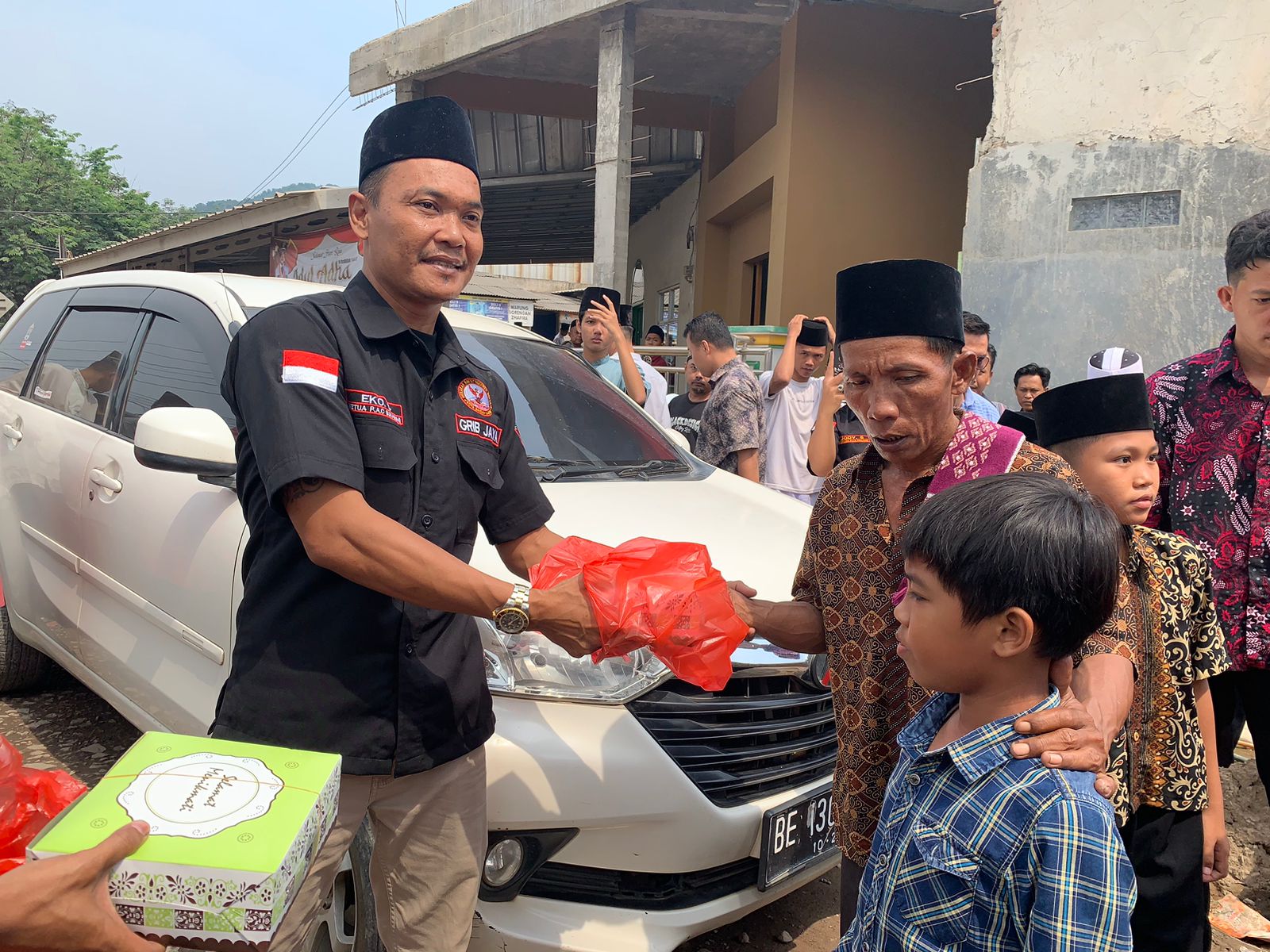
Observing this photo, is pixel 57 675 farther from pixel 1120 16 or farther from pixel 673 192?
pixel 673 192

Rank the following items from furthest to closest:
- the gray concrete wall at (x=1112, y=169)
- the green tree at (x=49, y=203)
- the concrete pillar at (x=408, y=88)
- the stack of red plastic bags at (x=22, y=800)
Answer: the green tree at (x=49, y=203) → the concrete pillar at (x=408, y=88) → the gray concrete wall at (x=1112, y=169) → the stack of red plastic bags at (x=22, y=800)

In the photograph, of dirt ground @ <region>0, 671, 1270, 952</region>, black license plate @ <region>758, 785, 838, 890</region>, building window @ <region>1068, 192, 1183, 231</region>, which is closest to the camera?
black license plate @ <region>758, 785, 838, 890</region>

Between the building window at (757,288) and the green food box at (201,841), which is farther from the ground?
the building window at (757,288)

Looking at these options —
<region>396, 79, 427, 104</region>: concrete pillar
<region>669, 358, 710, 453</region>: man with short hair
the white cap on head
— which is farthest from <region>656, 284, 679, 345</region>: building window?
the white cap on head

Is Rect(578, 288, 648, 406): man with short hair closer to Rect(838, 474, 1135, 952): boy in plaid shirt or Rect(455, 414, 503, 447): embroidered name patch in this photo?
Rect(455, 414, 503, 447): embroidered name patch

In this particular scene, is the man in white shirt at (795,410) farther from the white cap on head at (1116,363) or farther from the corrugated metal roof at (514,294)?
the corrugated metal roof at (514,294)

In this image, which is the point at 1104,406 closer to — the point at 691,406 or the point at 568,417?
the point at 568,417

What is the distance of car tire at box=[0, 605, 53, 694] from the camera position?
404 cm

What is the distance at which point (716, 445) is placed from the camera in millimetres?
5016

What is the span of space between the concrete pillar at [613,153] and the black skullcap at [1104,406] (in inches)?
362

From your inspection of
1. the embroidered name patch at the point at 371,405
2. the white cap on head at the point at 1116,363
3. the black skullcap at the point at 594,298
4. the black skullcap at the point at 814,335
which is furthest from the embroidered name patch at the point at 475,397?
the black skullcap at the point at 594,298

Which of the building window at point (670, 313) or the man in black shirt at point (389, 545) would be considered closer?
the man in black shirt at point (389, 545)

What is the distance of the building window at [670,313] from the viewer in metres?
16.5

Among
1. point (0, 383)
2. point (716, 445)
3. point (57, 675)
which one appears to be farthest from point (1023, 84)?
point (57, 675)
